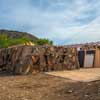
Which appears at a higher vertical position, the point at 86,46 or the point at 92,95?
the point at 86,46

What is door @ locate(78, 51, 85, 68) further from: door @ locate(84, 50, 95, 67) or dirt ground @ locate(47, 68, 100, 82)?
dirt ground @ locate(47, 68, 100, 82)

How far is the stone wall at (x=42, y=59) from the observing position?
23906 millimetres

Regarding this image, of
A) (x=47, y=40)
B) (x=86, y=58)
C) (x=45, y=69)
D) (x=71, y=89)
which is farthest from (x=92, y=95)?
(x=47, y=40)

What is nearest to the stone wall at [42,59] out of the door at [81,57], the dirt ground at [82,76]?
the door at [81,57]

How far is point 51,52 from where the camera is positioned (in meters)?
25.2

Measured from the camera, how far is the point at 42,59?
80.4 feet

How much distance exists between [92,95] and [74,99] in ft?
2.36

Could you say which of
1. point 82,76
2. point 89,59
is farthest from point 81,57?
point 82,76

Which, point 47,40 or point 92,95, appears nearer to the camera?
point 92,95

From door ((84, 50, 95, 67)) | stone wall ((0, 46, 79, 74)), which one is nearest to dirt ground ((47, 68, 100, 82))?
stone wall ((0, 46, 79, 74))

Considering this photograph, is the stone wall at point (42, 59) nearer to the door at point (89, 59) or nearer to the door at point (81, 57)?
the door at point (81, 57)

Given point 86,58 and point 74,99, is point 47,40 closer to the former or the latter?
point 86,58

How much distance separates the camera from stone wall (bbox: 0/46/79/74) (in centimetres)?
2391

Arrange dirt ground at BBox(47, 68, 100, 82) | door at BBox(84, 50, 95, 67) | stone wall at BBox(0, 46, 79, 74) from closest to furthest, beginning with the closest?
dirt ground at BBox(47, 68, 100, 82)
stone wall at BBox(0, 46, 79, 74)
door at BBox(84, 50, 95, 67)
